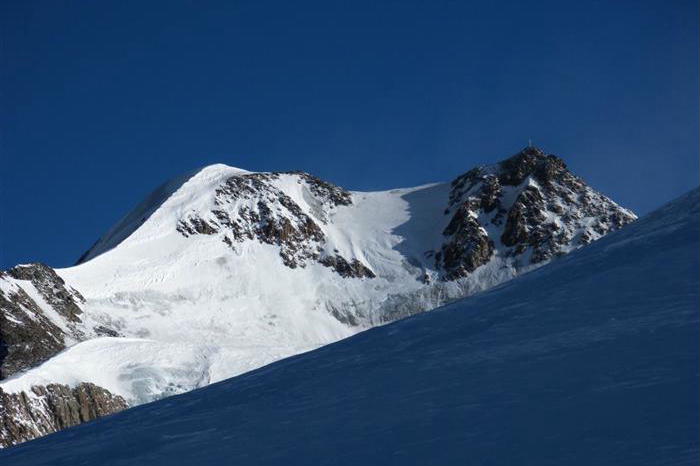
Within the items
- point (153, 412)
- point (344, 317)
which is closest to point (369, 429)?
point (153, 412)

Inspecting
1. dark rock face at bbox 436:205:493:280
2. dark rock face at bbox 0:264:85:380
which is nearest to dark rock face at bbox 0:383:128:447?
dark rock face at bbox 0:264:85:380

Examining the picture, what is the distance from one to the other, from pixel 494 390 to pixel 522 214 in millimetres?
95980

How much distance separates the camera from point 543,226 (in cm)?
10038

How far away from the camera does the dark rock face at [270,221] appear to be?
3878 inches

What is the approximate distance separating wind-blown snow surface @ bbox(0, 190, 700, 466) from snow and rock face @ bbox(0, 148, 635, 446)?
43.7 meters

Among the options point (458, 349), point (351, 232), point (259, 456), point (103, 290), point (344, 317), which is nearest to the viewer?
point (259, 456)

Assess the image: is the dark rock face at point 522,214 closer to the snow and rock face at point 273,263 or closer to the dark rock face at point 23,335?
the snow and rock face at point 273,263

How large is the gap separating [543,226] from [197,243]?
3982cm

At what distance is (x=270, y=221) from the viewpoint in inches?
4092

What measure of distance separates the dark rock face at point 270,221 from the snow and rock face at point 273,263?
213 millimetres

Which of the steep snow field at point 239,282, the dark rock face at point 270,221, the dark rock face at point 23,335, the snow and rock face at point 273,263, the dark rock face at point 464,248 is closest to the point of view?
the steep snow field at point 239,282

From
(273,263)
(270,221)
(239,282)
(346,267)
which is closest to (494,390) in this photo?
(239,282)

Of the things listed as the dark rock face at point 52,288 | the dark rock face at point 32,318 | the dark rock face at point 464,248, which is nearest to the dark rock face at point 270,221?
the dark rock face at point 464,248

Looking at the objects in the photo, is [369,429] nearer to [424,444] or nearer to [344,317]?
[424,444]
